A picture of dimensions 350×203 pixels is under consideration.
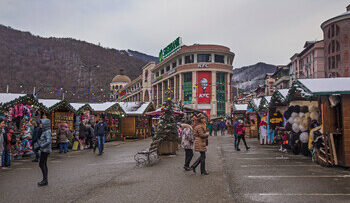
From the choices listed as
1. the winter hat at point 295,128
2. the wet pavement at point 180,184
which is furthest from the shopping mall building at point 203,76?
the wet pavement at point 180,184

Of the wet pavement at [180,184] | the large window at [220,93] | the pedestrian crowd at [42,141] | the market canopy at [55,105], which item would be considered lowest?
the wet pavement at [180,184]

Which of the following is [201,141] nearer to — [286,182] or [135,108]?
[286,182]

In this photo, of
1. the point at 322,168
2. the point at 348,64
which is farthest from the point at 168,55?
the point at 322,168

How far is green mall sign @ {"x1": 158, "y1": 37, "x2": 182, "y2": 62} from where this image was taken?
6244 cm

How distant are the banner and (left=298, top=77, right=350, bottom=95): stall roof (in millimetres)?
48800

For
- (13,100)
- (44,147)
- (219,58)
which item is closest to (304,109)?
(44,147)

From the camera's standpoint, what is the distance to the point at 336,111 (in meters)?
10.1

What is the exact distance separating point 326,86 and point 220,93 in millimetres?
51663

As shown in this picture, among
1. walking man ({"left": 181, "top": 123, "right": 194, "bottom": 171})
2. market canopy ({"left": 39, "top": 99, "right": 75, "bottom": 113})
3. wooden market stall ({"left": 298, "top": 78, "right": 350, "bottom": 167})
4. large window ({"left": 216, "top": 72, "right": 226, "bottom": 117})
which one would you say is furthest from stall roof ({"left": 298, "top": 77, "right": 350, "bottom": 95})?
large window ({"left": 216, "top": 72, "right": 226, "bottom": 117})

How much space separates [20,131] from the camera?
14070 millimetres

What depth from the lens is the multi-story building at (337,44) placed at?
46.9 metres

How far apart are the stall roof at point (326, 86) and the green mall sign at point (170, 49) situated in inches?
2075

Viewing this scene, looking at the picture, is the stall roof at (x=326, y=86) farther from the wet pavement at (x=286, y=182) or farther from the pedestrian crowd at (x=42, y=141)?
the pedestrian crowd at (x=42, y=141)

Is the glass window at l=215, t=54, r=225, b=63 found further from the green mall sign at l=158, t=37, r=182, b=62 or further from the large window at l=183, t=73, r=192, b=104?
the green mall sign at l=158, t=37, r=182, b=62
